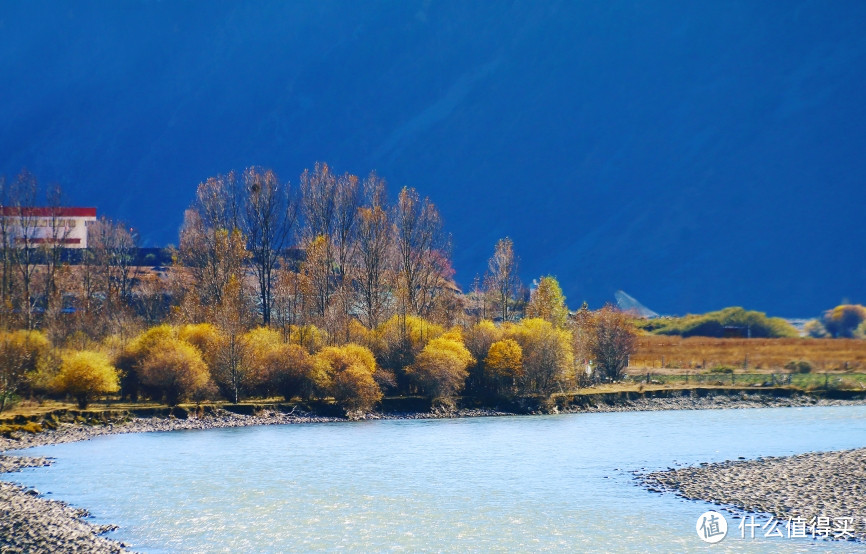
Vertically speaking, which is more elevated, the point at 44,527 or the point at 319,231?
the point at 319,231

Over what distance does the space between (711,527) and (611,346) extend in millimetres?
47481

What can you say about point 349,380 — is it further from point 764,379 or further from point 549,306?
point 764,379

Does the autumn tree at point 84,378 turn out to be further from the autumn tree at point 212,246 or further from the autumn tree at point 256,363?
the autumn tree at point 212,246

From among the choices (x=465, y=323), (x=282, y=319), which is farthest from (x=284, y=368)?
(x=465, y=323)

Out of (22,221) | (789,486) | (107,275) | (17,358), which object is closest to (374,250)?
(22,221)

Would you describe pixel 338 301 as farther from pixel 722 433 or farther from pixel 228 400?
pixel 722 433

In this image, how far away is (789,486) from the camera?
31.9 meters

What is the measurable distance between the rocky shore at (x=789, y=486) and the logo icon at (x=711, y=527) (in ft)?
4.15

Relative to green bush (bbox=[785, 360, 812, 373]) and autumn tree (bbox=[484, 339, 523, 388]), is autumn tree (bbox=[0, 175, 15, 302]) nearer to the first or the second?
autumn tree (bbox=[484, 339, 523, 388])

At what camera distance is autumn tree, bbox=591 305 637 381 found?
74.4 metres

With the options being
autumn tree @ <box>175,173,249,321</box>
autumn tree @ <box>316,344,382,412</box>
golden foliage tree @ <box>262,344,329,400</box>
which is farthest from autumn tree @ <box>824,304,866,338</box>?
golden foliage tree @ <box>262,344,329,400</box>

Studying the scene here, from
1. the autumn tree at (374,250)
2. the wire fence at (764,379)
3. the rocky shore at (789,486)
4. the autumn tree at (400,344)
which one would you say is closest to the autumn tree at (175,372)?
the autumn tree at (400,344)

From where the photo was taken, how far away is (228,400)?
2285 inches

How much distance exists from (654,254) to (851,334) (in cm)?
7328
